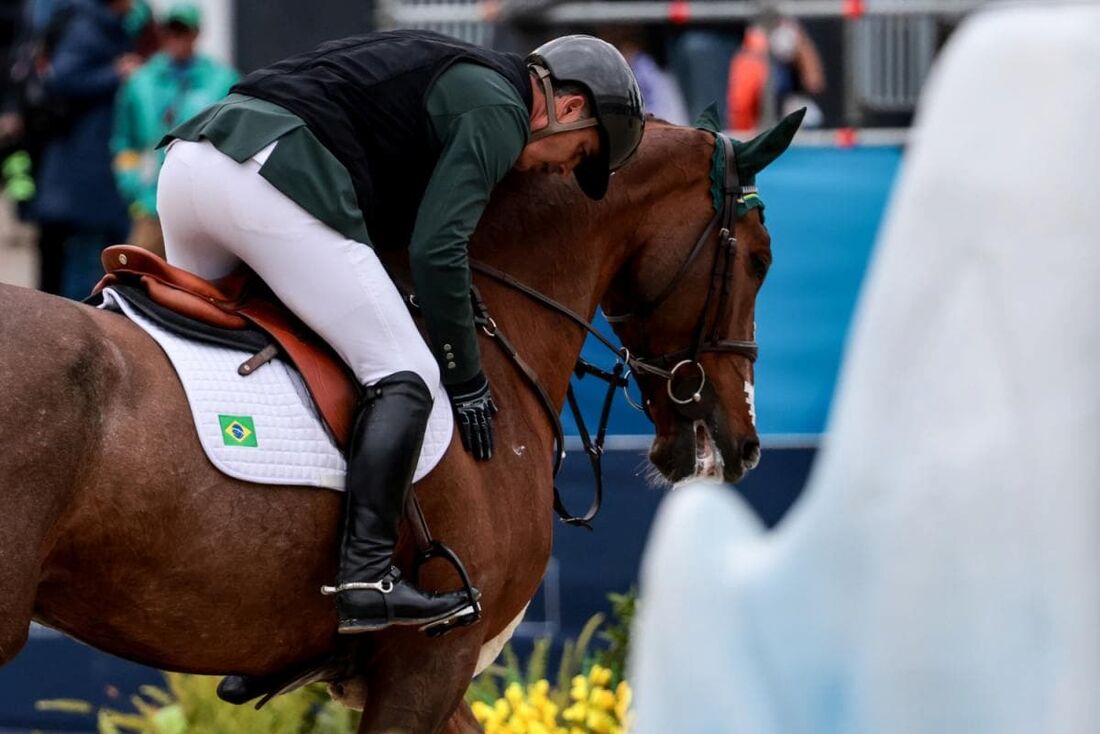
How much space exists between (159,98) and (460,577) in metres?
5.62

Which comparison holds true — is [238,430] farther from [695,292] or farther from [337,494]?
[695,292]

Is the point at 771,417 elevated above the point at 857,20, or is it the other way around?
the point at 857,20

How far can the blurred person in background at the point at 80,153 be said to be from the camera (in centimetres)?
1007

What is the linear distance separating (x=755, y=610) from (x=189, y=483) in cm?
226

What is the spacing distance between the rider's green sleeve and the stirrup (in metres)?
0.41

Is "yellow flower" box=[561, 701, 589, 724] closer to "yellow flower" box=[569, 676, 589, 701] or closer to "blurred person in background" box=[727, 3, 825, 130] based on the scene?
"yellow flower" box=[569, 676, 589, 701]

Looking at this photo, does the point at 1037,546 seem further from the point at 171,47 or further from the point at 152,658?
the point at 171,47

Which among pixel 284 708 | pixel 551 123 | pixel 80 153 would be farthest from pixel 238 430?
pixel 80 153

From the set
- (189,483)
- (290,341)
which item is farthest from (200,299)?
(189,483)

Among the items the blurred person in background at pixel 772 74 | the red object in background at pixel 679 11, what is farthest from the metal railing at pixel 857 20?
the blurred person in background at pixel 772 74

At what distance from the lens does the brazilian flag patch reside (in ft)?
13.1

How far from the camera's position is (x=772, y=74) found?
356 inches

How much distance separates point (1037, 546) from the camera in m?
1.73

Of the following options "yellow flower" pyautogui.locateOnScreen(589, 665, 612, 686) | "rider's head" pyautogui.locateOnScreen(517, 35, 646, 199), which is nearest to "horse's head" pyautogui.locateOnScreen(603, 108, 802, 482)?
"rider's head" pyautogui.locateOnScreen(517, 35, 646, 199)
